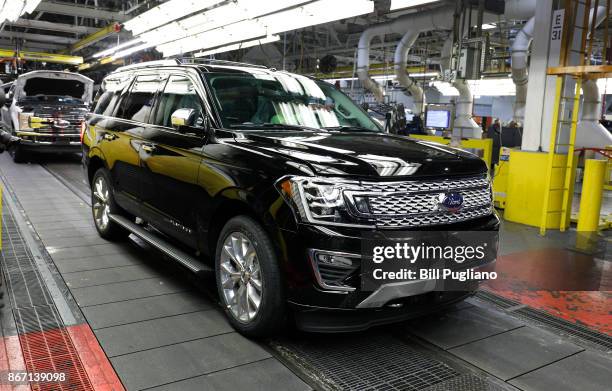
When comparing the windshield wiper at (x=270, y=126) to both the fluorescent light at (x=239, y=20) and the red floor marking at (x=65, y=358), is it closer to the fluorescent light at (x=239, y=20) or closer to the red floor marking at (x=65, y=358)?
the red floor marking at (x=65, y=358)

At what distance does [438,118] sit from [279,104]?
10.4 meters

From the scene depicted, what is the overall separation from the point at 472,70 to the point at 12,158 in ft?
38.7

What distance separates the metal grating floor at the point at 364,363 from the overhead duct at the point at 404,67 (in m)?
12.1

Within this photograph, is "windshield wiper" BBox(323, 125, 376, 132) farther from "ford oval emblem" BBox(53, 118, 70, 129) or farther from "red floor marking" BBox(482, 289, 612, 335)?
"ford oval emblem" BBox(53, 118, 70, 129)

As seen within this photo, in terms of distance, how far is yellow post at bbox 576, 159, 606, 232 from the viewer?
750 centimetres

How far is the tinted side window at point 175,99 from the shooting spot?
13.3ft

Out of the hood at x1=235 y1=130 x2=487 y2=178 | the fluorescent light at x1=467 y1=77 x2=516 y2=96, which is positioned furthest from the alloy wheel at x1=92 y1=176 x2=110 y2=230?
the fluorescent light at x1=467 y1=77 x2=516 y2=96

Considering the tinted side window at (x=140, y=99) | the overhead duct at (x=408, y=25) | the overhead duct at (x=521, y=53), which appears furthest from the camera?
the overhead duct at (x=408, y=25)

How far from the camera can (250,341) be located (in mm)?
3426

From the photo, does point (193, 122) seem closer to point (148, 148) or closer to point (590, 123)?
point (148, 148)

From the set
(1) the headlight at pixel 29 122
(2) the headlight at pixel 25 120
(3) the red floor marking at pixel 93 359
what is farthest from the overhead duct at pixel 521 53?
(2) the headlight at pixel 25 120

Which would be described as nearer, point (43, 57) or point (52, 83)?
point (52, 83)

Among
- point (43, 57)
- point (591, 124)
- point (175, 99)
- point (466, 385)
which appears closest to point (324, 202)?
point (466, 385)

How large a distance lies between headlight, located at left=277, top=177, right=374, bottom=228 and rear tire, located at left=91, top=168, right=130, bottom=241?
3.13 metres
